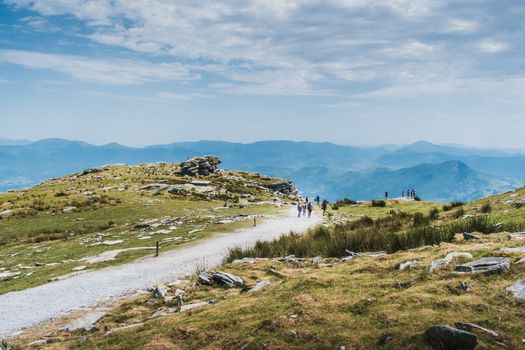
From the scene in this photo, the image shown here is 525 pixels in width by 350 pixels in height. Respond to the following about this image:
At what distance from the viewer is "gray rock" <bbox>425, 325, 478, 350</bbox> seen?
7941 mm

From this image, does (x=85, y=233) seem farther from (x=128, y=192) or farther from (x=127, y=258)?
(x=128, y=192)

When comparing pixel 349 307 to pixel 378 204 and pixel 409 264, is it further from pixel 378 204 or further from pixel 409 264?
pixel 378 204

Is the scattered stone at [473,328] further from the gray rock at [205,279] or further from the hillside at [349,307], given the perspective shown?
the gray rock at [205,279]

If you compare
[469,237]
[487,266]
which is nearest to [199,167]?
[469,237]

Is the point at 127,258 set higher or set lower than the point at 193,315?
lower

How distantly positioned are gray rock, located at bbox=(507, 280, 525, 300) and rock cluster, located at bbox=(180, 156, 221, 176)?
89.6m

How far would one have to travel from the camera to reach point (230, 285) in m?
17.0

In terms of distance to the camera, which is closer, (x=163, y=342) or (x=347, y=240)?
(x=163, y=342)

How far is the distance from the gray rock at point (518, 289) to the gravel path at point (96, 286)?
16318 millimetres

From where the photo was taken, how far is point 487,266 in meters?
11.5

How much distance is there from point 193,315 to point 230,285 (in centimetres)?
416

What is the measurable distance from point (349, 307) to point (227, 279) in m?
7.54

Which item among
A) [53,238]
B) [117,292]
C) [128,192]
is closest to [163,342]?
[117,292]

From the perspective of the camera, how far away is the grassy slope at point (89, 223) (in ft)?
93.1
